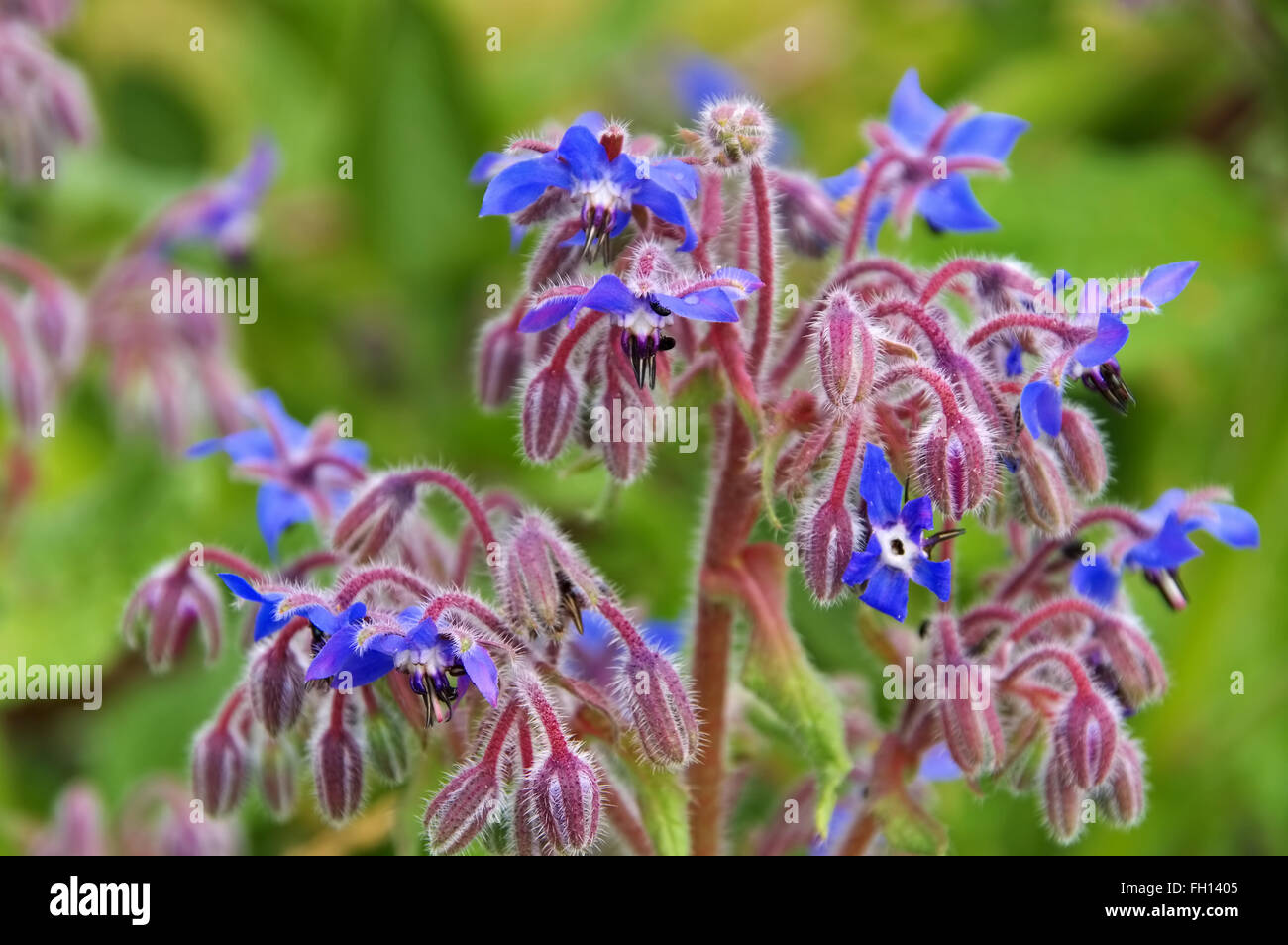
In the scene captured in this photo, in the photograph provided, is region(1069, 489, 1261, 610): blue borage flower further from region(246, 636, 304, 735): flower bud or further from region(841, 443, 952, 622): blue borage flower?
region(246, 636, 304, 735): flower bud

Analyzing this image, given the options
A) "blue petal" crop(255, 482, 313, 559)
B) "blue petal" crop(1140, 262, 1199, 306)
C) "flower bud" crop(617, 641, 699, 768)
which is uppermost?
"blue petal" crop(1140, 262, 1199, 306)

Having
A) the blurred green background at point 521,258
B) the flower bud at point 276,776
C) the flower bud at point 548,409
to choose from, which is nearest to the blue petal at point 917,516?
the flower bud at point 548,409

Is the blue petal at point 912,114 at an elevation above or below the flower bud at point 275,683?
above

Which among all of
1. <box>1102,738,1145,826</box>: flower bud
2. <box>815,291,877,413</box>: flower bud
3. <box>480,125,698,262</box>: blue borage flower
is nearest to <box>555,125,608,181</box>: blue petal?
<box>480,125,698,262</box>: blue borage flower

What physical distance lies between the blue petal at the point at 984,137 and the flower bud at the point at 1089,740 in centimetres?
94

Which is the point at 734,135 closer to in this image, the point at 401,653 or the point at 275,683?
the point at 401,653

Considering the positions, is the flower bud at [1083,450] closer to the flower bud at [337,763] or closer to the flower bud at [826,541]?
the flower bud at [826,541]

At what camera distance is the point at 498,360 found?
2438mm

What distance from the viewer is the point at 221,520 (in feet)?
13.6

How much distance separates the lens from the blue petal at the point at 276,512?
2516 mm

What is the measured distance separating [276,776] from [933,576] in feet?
3.85

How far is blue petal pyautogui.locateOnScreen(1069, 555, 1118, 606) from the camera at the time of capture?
2361mm

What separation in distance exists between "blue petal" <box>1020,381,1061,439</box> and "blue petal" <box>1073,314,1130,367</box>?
0.07m

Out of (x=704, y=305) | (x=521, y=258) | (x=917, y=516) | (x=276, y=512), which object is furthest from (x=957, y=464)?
(x=521, y=258)
